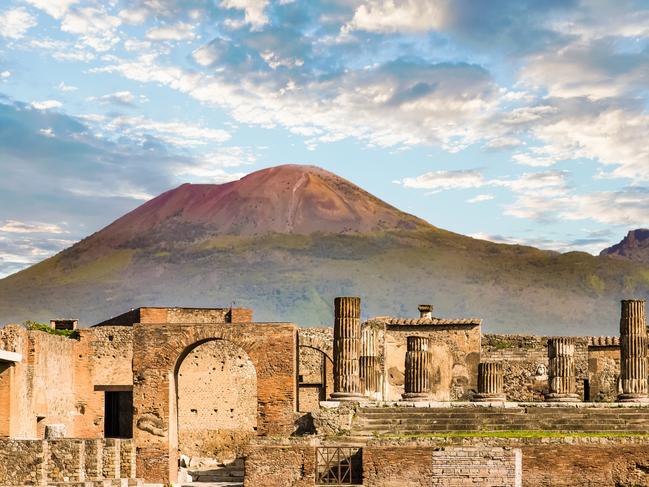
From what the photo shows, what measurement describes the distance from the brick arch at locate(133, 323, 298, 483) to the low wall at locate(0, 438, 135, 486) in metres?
4.47

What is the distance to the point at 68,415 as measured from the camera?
120ft

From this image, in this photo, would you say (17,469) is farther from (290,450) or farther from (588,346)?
(588,346)

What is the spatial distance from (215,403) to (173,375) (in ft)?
20.2

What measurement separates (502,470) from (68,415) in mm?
14367

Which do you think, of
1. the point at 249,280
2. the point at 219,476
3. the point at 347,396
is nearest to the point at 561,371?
the point at 347,396

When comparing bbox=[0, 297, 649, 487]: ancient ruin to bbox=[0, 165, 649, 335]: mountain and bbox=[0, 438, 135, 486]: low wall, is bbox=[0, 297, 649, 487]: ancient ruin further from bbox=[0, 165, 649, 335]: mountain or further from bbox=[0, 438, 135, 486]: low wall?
bbox=[0, 165, 649, 335]: mountain

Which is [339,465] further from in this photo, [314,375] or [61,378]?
[314,375]

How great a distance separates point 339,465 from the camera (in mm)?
27828

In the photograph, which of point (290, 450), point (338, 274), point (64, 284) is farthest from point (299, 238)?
point (290, 450)

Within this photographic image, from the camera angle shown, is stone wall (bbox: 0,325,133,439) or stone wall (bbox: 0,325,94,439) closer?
stone wall (bbox: 0,325,94,439)

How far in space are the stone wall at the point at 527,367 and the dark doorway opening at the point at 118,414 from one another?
11.3 metres

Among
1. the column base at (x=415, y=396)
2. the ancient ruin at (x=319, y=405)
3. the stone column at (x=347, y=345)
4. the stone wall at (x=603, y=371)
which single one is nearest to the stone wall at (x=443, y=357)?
the ancient ruin at (x=319, y=405)

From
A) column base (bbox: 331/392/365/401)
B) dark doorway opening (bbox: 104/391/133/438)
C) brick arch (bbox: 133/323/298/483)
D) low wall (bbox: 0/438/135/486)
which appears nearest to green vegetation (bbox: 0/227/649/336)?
dark doorway opening (bbox: 104/391/133/438)

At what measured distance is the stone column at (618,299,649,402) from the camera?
34438 mm
